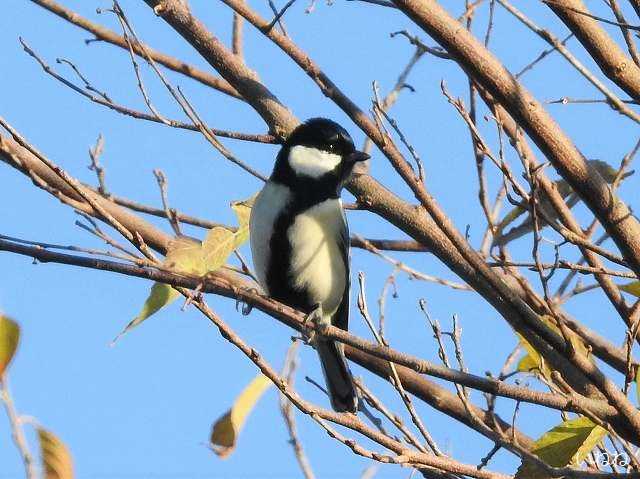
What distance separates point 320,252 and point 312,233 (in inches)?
4.6

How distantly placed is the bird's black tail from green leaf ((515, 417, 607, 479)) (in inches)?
58.6

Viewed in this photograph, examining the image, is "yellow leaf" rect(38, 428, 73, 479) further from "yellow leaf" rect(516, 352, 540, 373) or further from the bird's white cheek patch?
the bird's white cheek patch

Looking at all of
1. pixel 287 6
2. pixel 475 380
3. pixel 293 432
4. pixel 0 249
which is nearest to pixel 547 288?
pixel 475 380

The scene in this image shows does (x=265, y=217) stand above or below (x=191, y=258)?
above

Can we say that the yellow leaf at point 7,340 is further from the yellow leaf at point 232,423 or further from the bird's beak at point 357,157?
the bird's beak at point 357,157

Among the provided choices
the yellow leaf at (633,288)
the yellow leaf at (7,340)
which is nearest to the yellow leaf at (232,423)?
the yellow leaf at (7,340)

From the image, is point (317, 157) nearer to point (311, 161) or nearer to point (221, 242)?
point (311, 161)

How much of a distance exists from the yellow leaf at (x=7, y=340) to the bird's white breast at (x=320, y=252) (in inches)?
51.8

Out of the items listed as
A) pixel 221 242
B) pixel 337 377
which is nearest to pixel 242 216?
pixel 221 242

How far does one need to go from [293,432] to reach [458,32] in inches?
46.6

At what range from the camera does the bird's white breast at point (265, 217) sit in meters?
3.83

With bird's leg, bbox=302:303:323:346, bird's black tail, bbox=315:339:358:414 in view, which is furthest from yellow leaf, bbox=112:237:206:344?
bird's black tail, bbox=315:339:358:414

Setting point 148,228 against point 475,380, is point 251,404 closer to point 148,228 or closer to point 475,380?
point 148,228

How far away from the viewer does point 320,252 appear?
Answer: 396 centimetres
